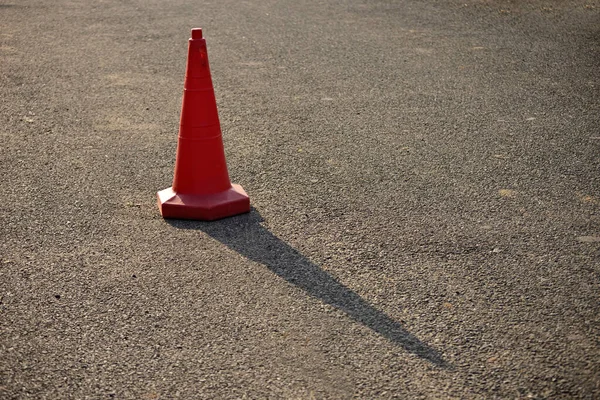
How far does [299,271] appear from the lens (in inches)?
155

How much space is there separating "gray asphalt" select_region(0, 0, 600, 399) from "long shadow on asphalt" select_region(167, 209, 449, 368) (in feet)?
0.04

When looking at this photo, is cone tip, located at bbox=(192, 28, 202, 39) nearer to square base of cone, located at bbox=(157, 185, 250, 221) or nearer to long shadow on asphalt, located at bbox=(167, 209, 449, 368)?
square base of cone, located at bbox=(157, 185, 250, 221)

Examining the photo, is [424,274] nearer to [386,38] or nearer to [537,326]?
[537,326]

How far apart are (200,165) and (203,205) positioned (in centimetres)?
25

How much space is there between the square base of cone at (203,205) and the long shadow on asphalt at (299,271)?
0.13 ft

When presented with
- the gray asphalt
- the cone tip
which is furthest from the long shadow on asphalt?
the cone tip

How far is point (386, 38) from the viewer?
9.05 m

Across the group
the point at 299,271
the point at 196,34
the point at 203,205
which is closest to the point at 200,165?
the point at 203,205

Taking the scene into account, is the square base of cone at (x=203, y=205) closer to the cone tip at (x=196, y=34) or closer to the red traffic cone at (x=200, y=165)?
the red traffic cone at (x=200, y=165)

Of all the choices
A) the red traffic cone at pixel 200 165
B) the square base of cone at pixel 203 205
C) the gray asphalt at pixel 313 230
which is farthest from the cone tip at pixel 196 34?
the gray asphalt at pixel 313 230

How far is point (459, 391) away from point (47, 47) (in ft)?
22.9

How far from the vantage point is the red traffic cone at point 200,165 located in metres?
4.54

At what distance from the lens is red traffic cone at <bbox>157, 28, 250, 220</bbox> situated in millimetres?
4535

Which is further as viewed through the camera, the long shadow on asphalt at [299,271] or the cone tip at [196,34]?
the cone tip at [196,34]
